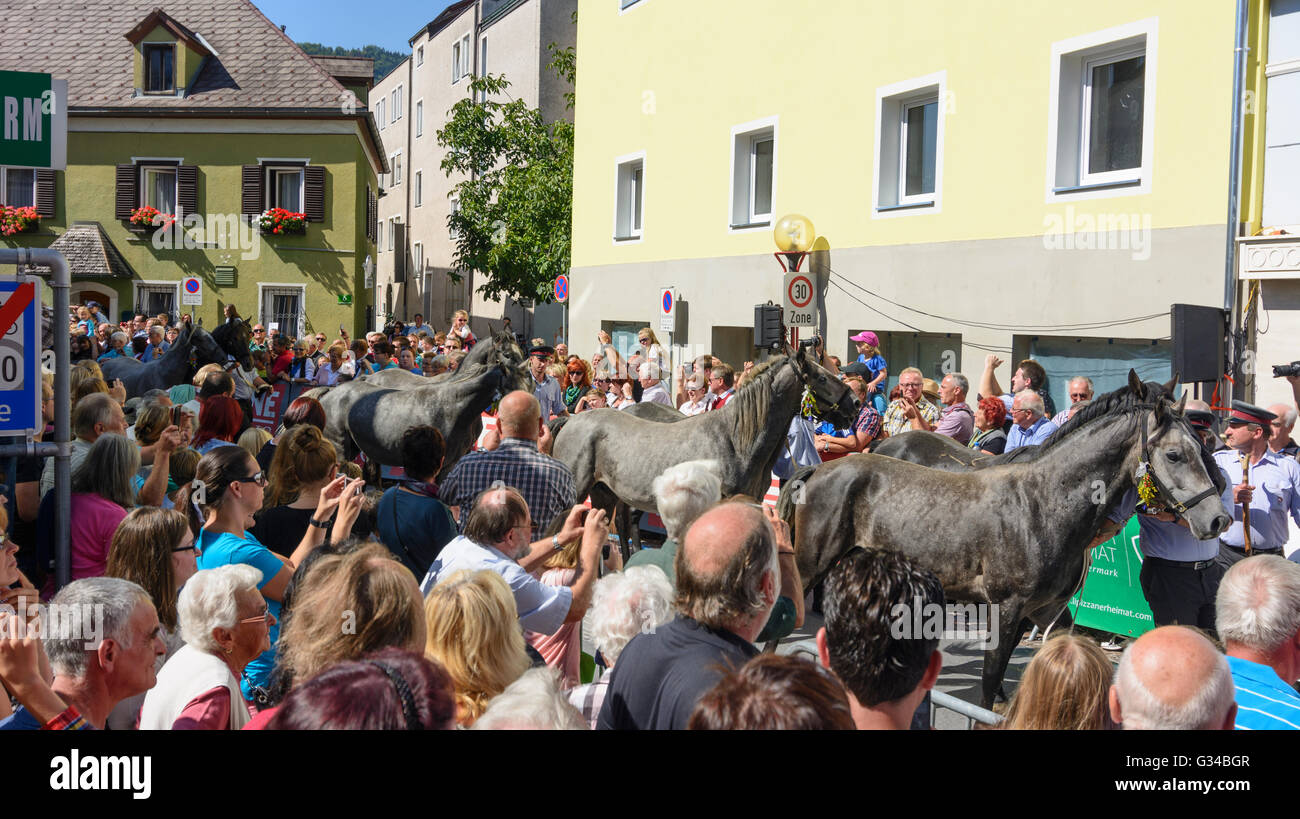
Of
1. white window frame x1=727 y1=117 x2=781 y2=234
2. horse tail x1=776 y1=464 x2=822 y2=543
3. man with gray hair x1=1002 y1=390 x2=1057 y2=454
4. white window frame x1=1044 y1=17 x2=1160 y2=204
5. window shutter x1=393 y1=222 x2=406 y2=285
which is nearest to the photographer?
horse tail x1=776 y1=464 x2=822 y2=543

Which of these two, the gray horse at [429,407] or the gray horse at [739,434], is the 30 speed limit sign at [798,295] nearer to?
the gray horse at [429,407]

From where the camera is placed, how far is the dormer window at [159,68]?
3170 cm

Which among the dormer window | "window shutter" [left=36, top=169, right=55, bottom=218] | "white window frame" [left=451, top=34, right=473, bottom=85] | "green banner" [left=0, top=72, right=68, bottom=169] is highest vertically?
"white window frame" [left=451, top=34, right=473, bottom=85]

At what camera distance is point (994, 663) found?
6.06 metres

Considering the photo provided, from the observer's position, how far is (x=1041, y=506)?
6125 millimetres

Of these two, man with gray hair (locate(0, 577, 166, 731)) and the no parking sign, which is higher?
the no parking sign

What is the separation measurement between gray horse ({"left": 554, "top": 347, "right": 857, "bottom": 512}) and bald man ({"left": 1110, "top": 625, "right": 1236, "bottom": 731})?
5.42 meters

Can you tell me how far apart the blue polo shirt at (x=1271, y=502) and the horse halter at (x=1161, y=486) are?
135 cm

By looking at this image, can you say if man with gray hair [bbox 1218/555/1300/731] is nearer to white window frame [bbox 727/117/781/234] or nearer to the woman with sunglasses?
the woman with sunglasses

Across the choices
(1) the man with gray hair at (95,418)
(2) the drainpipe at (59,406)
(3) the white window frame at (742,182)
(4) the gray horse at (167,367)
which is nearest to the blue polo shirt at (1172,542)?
(2) the drainpipe at (59,406)

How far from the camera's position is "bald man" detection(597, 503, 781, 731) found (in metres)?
3.05

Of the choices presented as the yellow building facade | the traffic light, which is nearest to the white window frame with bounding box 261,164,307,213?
the yellow building facade

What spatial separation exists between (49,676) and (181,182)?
104 ft
